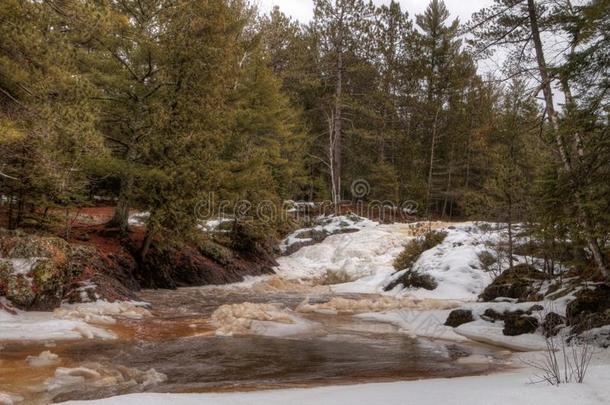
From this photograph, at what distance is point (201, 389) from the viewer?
5.62 metres

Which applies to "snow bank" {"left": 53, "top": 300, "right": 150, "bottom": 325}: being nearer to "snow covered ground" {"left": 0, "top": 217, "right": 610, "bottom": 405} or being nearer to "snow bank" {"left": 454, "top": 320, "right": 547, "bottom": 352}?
"snow covered ground" {"left": 0, "top": 217, "right": 610, "bottom": 405}

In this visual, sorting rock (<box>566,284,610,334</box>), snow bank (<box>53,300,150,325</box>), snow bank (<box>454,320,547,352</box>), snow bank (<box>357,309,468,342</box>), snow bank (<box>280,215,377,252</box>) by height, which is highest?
snow bank (<box>280,215,377,252</box>)

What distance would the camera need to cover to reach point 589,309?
8.41m

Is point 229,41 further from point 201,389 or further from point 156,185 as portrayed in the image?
point 201,389

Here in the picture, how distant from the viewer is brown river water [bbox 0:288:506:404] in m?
5.77

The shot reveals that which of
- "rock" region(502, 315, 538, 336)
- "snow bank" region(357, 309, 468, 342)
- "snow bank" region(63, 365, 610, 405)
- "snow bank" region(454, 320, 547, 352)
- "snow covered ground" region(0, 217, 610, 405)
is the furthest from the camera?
"snow bank" region(357, 309, 468, 342)

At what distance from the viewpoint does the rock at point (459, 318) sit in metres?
10.1

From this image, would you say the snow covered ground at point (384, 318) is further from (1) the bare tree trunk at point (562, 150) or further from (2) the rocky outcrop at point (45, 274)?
(1) the bare tree trunk at point (562, 150)

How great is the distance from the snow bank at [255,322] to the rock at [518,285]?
4.49m

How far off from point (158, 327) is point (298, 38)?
1126 inches

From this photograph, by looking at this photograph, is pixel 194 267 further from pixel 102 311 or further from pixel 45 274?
pixel 45 274

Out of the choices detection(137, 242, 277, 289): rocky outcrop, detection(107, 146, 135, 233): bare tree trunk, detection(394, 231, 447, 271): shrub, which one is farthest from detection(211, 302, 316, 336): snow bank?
detection(394, 231, 447, 271): shrub

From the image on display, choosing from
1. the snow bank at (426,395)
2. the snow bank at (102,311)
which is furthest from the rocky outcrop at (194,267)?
the snow bank at (426,395)

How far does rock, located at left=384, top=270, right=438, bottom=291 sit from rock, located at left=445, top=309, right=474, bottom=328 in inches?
180
